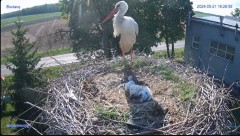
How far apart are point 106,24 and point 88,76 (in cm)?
450

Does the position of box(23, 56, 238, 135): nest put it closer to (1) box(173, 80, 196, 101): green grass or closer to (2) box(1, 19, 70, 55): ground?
(1) box(173, 80, 196, 101): green grass

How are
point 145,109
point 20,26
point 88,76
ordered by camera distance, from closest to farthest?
1. point 145,109
2. point 88,76
3. point 20,26

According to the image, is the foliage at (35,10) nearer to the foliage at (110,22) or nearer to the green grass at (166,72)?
the foliage at (110,22)

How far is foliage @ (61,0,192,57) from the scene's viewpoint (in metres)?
10.3

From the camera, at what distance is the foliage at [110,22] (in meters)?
10.3

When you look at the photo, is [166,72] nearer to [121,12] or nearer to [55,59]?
[121,12]

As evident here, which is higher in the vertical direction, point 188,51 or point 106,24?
point 106,24

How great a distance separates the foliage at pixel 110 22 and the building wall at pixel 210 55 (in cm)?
85

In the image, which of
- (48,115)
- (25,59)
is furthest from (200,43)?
(48,115)

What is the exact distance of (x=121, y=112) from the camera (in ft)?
15.2

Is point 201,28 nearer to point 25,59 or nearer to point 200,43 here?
point 200,43

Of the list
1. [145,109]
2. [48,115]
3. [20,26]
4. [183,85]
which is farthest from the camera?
[20,26]

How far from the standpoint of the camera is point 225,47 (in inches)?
415

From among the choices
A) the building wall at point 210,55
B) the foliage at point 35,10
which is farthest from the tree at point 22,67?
the building wall at point 210,55
